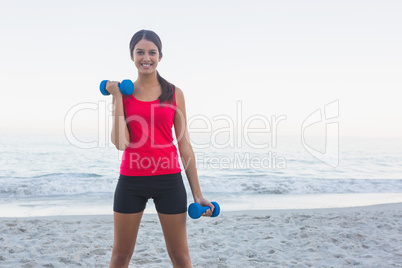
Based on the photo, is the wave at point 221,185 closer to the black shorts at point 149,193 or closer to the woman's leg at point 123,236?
the woman's leg at point 123,236

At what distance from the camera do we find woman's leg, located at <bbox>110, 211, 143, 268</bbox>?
206 centimetres

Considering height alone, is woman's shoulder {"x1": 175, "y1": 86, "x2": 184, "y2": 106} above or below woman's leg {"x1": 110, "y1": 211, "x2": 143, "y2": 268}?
above

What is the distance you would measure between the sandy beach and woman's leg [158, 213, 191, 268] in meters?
2.03

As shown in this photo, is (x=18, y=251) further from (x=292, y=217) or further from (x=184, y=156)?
(x=292, y=217)

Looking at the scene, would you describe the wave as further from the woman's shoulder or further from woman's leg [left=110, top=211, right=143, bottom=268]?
the woman's shoulder

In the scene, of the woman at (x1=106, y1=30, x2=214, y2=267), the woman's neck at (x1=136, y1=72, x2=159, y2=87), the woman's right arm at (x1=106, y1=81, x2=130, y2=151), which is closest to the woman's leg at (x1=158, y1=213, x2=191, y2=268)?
the woman at (x1=106, y1=30, x2=214, y2=267)

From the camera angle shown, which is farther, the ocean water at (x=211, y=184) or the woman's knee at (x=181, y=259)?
the ocean water at (x=211, y=184)

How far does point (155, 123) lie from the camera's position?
205cm

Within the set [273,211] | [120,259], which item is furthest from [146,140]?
[273,211]

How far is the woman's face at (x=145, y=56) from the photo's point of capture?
2082 millimetres

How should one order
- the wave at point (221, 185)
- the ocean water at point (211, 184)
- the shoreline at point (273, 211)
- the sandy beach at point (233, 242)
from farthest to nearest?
the wave at point (221, 185), the ocean water at point (211, 184), the shoreline at point (273, 211), the sandy beach at point (233, 242)

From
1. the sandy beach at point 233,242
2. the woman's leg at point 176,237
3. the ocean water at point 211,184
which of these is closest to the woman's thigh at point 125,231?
the woman's leg at point 176,237

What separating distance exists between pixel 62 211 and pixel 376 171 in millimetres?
15774

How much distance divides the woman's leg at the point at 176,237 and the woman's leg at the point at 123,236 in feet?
0.59
